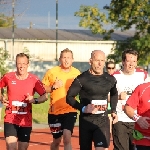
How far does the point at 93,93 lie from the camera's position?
32.5ft

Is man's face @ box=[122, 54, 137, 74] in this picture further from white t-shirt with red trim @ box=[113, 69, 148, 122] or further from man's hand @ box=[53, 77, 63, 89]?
man's hand @ box=[53, 77, 63, 89]

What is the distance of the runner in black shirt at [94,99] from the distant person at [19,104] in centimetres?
112

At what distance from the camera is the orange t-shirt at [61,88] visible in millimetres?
12227

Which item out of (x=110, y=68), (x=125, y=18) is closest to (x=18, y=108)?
(x=110, y=68)

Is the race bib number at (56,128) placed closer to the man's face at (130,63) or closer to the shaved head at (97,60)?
the man's face at (130,63)

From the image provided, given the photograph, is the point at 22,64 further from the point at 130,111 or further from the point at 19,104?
the point at 130,111

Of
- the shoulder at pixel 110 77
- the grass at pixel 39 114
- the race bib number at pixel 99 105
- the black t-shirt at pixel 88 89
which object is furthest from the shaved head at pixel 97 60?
the grass at pixel 39 114

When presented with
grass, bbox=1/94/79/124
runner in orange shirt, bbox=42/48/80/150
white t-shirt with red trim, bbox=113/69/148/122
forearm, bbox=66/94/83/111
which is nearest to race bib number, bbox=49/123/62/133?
runner in orange shirt, bbox=42/48/80/150

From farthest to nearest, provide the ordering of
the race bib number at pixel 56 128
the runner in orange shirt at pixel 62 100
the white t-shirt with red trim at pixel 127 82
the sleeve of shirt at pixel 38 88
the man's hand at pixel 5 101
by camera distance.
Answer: the race bib number at pixel 56 128 < the runner in orange shirt at pixel 62 100 < the sleeve of shirt at pixel 38 88 < the man's hand at pixel 5 101 < the white t-shirt with red trim at pixel 127 82

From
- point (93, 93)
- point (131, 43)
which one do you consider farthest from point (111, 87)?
point (131, 43)

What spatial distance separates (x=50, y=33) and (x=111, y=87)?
50449mm

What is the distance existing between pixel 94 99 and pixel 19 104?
154 cm

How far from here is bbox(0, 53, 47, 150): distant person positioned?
10.8 meters

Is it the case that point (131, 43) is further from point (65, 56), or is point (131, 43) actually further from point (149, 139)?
point (149, 139)
